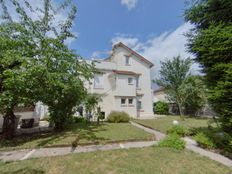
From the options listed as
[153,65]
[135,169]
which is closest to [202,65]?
[135,169]

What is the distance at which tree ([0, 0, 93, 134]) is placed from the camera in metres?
8.30

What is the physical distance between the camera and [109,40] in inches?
957

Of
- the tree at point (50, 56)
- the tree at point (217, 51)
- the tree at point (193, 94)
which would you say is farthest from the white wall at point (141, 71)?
the tree at point (217, 51)

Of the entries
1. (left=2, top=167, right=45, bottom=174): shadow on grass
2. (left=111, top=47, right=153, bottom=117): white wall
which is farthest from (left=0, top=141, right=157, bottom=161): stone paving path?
(left=111, top=47, right=153, bottom=117): white wall

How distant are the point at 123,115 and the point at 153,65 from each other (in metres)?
11.4

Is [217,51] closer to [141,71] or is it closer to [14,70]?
[14,70]

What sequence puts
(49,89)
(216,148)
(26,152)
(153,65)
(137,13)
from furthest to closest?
(153,65)
(137,13)
(49,89)
(216,148)
(26,152)

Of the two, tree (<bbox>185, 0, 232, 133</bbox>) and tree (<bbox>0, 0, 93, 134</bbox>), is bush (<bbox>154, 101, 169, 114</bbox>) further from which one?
tree (<bbox>185, 0, 232, 133</bbox>)

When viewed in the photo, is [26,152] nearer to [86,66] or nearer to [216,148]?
[86,66]

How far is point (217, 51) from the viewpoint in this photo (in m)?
6.46

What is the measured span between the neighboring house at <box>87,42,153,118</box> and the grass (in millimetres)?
13838

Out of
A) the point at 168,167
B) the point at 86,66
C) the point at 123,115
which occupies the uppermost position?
the point at 86,66

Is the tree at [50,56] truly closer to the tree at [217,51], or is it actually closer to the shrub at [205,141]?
the tree at [217,51]

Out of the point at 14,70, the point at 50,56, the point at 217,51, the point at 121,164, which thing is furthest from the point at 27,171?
the point at 217,51
